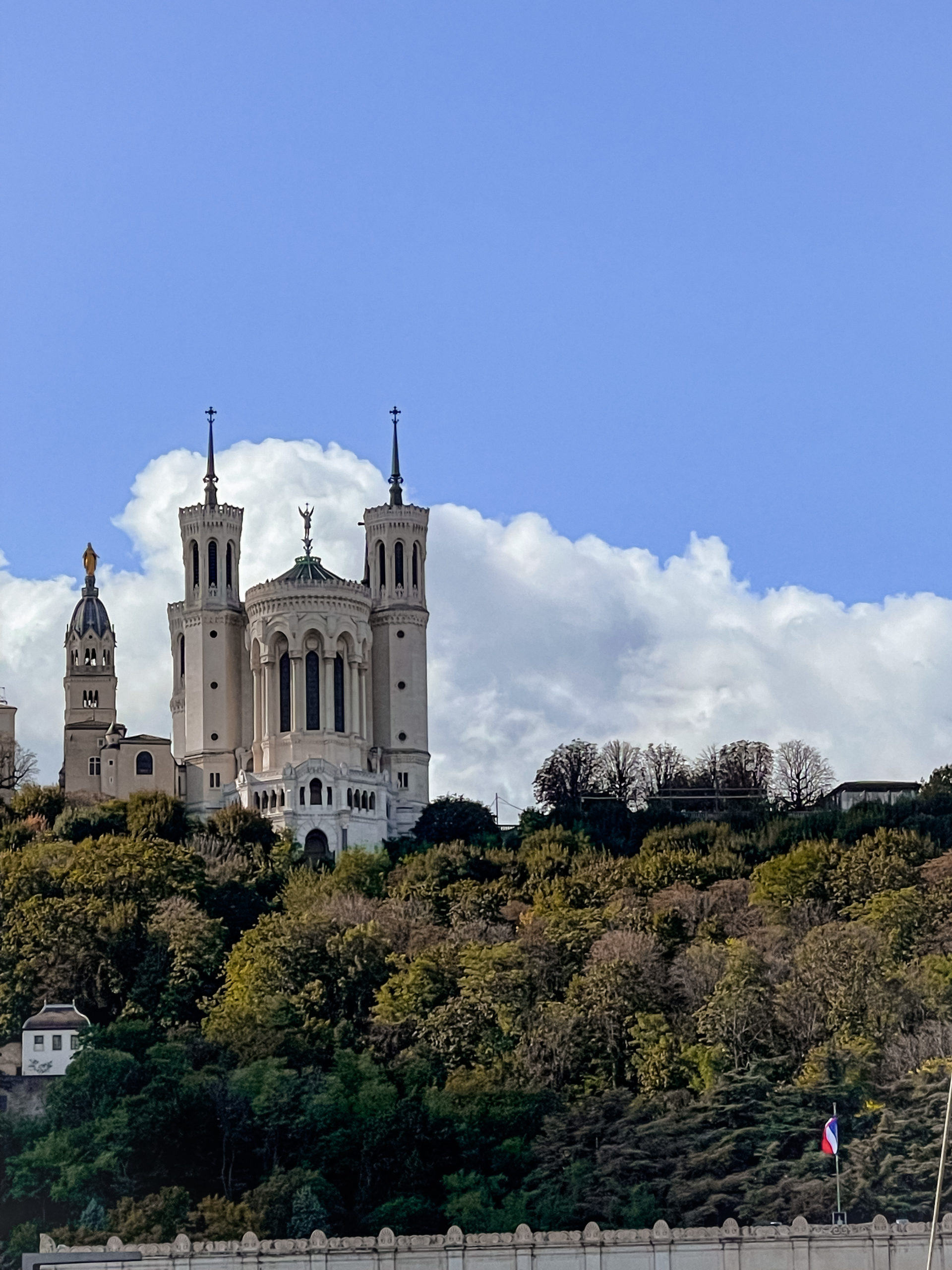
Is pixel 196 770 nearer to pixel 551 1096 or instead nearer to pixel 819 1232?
pixel 551 1096

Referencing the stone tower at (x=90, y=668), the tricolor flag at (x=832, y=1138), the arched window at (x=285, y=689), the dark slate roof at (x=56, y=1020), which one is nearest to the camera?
the tricolor flag at (x=832, y=1138)

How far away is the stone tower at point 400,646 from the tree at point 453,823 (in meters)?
1.73

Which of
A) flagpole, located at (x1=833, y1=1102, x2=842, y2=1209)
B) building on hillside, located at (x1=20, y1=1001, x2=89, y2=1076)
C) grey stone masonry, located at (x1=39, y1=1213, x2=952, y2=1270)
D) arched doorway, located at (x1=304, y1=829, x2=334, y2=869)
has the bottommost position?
grey stone masonry, located at (x1=39, y1=1213, x2=952, y2=1270)

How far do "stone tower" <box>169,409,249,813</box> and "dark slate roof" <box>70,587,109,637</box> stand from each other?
9.60m

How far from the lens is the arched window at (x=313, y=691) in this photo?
119062mm

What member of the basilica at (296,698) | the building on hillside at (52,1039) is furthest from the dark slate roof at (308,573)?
the building on hillside at (52,1039)

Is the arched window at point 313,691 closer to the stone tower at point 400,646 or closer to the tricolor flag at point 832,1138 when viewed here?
the stone tower at point 400,646

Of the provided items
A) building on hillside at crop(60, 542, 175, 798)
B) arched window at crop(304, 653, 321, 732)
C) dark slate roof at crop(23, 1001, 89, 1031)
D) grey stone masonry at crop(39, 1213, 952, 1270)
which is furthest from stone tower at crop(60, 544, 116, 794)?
grey stone masonry at crop(39, 1213, 952, 1270)

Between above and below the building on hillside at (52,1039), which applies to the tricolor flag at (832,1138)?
below

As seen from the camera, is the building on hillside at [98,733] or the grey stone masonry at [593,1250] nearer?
the grey stone masonry at [593,1250]

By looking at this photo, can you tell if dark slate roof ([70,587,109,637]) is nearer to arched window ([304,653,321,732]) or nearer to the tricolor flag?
arched window ([304,653,321,732])

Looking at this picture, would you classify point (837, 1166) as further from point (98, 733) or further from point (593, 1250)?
point (98, 733)

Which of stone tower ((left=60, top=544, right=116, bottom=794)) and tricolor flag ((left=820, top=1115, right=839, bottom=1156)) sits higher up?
stone tower ((left=60, top=544, right=116, bottom=794))

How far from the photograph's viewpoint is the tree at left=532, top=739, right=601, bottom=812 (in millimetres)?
126188
